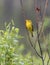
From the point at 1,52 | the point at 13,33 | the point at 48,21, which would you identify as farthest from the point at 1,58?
the point at 48,21

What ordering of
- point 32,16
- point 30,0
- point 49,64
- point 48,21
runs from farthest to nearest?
point 30,0
point 32,16
point 48,21
point 49,64

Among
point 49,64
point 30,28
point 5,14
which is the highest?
point 30,28

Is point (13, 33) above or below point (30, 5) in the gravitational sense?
above

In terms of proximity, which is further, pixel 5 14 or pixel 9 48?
pixel 5 14

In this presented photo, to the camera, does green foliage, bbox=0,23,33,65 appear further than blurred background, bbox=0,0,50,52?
No

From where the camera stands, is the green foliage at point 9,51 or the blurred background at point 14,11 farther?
the blurred background at point 14,11

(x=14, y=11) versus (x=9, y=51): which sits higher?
(x=9, y=51)

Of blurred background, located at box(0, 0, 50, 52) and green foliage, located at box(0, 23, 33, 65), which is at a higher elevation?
green foliage, located at box(0, 23, 33, 65)

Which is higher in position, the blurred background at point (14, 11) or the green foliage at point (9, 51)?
the green foliage at point (9, 51)

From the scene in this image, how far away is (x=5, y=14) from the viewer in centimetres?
385

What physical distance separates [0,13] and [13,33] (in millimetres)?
2363

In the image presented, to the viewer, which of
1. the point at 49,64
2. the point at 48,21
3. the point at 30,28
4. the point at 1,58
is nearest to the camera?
the point at 1,58

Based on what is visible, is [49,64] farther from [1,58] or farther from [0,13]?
[0,13]

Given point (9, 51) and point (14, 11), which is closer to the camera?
point (9, 51)
